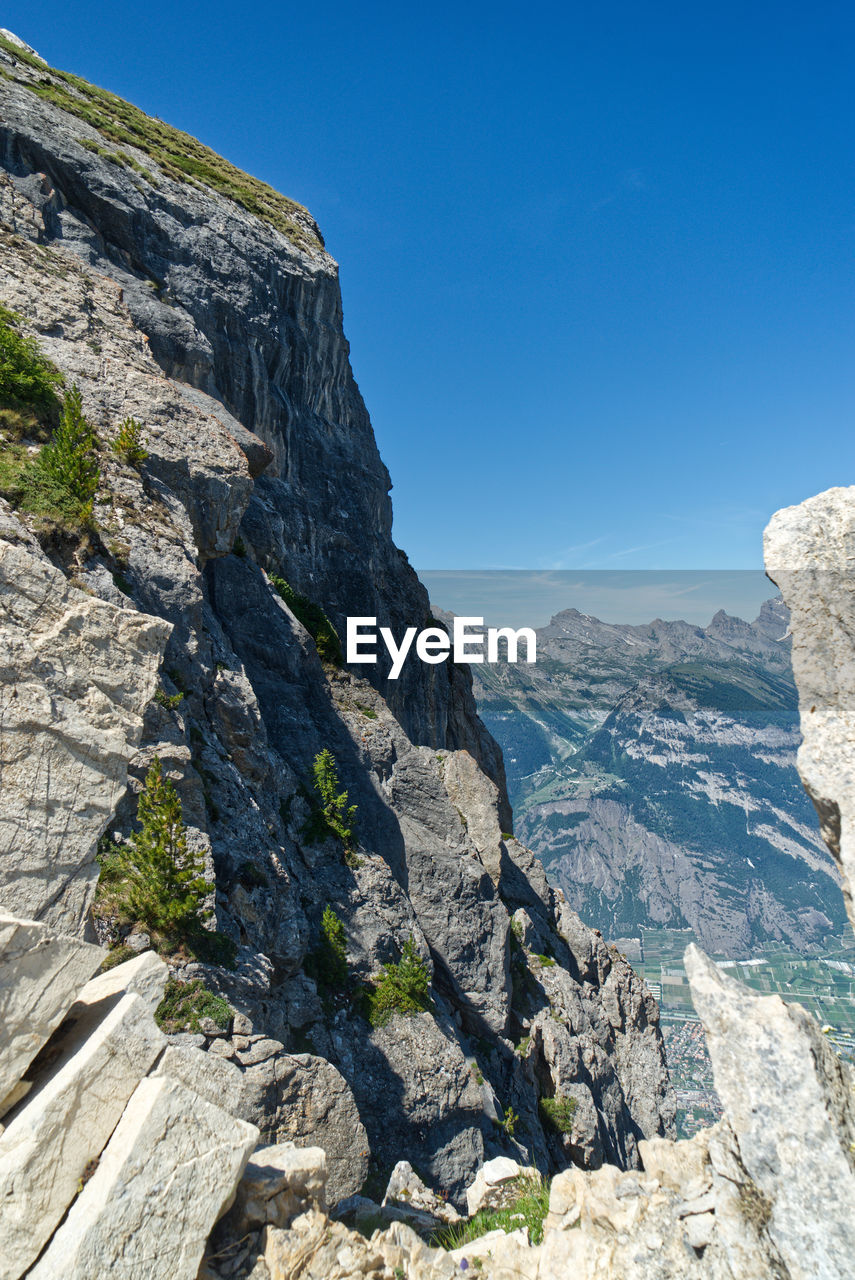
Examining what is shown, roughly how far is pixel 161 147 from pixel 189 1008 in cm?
5412

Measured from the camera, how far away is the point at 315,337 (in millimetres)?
47938

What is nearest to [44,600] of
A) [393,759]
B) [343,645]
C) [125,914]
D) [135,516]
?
[125,914]

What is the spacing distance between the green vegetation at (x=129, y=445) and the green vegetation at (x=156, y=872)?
11.2 m

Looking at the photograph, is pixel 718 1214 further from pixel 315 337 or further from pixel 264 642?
pixel 315 337

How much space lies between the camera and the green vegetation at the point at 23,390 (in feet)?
51.6

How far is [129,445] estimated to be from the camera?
61.7ft

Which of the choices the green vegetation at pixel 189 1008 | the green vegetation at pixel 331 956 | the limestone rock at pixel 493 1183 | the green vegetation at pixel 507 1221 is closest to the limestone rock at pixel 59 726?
the green vegetation at pixel 189 1008

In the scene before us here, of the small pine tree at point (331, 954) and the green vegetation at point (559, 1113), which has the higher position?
the small pine tree at point (331, 954)

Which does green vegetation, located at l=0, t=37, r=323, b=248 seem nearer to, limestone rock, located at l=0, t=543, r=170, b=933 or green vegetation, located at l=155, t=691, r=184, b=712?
green vegetation, located at l=155, t=691, r=184, b=712

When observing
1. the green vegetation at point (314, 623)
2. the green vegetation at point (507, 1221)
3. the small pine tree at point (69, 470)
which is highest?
the small pine tree at point (69, 470)

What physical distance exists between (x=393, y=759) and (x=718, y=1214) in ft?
79.8

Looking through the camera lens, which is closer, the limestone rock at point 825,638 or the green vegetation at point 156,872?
the limestone rock at point 825,638

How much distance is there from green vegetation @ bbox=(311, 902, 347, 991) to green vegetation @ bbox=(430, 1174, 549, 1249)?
894 centimetres

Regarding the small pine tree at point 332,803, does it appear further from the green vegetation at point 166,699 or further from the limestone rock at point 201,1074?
the limestone rock at point 201,1074
